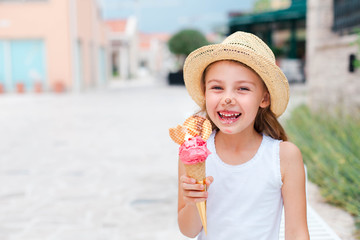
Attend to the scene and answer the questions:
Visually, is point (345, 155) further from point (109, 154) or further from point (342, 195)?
point (109, 154)

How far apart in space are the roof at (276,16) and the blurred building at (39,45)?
11048 mm

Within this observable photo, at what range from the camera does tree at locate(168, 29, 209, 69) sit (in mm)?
27438

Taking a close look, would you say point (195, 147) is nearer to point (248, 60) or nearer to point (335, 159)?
point (248, 60)

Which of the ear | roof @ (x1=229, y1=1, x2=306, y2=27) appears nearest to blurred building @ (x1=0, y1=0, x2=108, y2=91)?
roof @ (x1=229, y1=1, x2=306, y2=27)

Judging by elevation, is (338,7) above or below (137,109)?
above

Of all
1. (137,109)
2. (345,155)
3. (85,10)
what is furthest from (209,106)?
(85,10)

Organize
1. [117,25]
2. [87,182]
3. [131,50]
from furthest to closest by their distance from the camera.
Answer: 1. [131,50]
2. [117,25]
3. [87,182]

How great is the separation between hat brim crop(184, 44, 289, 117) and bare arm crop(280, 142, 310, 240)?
0.80 feet

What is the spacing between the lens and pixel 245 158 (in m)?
1.86

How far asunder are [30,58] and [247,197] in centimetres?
2219

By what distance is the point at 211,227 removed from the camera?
186 cm

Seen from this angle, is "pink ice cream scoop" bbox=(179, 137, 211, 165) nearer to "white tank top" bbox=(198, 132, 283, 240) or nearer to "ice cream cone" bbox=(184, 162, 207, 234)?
"ice cream cone" bbox=(184, 162, 207, 234)

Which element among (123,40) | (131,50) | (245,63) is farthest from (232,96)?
(131,50)

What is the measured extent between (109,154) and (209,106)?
4.94 m
